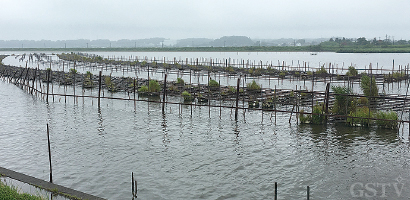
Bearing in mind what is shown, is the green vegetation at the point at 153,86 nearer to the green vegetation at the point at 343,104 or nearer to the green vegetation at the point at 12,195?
the green vegetation at the point at 343,104

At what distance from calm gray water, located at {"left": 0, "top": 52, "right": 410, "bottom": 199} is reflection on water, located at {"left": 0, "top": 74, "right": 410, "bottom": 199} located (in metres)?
0.04

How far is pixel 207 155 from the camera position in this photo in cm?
1519

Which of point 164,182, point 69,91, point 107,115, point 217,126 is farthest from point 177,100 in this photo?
point 164,182

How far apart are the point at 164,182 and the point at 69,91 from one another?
26.2 meters

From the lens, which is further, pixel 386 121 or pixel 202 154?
pixel 386 121

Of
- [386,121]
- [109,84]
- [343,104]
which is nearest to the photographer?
[386,121]

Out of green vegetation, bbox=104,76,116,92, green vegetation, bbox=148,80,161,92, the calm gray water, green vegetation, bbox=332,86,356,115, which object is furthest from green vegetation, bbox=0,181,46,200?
green vegetation, bbox=104,76,116,92

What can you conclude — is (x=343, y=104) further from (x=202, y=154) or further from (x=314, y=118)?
(x=202, y=154)

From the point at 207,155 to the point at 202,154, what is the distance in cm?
26

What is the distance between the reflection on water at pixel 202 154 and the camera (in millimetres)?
11836

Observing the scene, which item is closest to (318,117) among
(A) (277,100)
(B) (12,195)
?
(A) (277,100)

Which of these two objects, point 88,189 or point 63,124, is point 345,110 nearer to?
point 88,189

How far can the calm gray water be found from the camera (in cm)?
1168

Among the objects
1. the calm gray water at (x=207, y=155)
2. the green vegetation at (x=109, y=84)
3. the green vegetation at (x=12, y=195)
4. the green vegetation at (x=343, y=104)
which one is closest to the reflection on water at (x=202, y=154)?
the calm gray water at (x=207, y=155)
